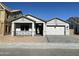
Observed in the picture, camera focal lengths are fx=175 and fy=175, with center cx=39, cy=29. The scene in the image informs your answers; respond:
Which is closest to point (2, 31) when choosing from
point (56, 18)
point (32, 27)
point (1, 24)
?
point (1, 24)

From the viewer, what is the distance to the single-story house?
32.9 m

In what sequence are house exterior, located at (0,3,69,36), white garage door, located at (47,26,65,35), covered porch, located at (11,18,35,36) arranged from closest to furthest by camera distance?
covered porch, located at (11,18,35,36) < house exterior, located at (0,3,69,36) < white garage door, located at (47,26,65,35)

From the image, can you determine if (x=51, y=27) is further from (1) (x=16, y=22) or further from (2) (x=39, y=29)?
(1) (x=16, y=22)

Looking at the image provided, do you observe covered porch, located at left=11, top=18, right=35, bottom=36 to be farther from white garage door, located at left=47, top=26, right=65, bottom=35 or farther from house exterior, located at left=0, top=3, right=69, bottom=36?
white garage door, located at left=47, top=26, right=65, bottom=35

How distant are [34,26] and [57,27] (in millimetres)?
6199

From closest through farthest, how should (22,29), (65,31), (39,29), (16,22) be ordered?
(16,22)
(22,29)
(65,31)
(39,29)

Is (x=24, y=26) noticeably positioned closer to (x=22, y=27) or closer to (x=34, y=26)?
(x=22, y=27)

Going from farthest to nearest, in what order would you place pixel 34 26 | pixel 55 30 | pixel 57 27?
pixel 57 27
pixel 55 30
pixel 34 26

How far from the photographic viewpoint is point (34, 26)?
34.0 m

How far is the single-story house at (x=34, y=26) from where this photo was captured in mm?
32906

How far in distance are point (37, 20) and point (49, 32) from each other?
3765mm

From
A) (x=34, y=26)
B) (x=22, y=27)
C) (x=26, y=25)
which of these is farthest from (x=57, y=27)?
(x=22, y=27)

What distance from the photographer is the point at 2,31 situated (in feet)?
108

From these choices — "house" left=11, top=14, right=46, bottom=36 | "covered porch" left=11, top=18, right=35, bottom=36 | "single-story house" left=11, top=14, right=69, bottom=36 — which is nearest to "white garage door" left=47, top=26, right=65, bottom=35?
"single-story house" left=11, top=14, right=69, bottom=36
